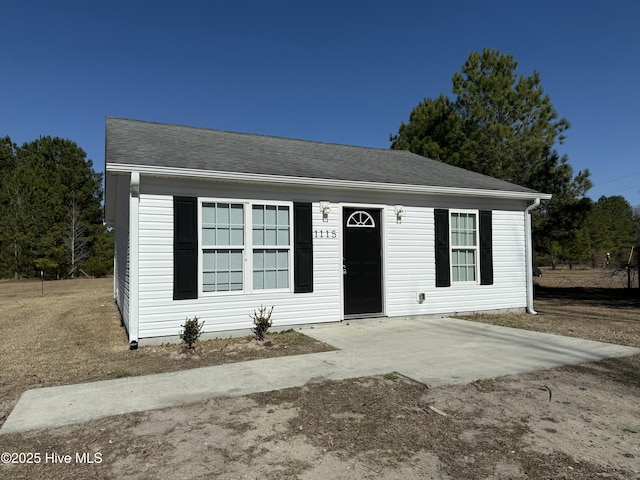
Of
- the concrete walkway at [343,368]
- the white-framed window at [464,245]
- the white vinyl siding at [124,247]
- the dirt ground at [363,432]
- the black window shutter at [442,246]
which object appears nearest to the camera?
the dirt ground at [363,432]

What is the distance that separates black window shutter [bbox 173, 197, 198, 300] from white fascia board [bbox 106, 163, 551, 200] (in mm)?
446

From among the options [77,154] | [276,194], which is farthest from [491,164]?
[77,154]

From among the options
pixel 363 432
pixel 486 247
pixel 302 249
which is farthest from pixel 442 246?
pixel 363 432

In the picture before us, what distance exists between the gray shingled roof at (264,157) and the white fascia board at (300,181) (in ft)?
0.25

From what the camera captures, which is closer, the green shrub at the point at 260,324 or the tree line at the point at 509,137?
the green shrub at the point at 260,324

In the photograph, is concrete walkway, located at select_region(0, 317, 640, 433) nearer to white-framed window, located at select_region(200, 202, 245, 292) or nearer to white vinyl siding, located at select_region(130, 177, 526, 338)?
white vinyl siding, located at select_region(130, 177, 526, 338)

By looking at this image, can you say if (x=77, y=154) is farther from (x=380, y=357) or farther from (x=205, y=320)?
(x=380, y=357)

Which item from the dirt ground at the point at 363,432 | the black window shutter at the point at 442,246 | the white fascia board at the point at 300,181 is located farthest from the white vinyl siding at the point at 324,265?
the dirt ground at the point at 363,432

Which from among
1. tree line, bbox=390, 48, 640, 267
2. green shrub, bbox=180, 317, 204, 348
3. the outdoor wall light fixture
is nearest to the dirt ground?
green shrub, bbox=180, 317, 204, 348

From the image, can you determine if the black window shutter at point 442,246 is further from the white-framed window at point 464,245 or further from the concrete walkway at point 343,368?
the concrete walkway at point 343,368

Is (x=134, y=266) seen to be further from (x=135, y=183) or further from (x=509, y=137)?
(x=509, y=137)

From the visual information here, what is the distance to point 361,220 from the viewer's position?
8.36 metres

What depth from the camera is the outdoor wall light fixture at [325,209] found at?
25.9 ft

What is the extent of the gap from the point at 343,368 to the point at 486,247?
5.56m
